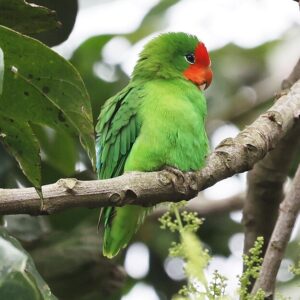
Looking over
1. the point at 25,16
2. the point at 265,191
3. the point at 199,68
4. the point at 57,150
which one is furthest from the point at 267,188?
the point at 25,16

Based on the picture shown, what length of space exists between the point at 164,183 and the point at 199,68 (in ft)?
4.11

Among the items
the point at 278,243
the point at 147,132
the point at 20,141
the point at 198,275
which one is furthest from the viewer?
the point at 147,132

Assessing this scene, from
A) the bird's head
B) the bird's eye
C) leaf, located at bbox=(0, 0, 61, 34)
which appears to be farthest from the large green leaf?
the bird's eye

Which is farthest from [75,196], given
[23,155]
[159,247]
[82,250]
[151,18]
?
[151,18]

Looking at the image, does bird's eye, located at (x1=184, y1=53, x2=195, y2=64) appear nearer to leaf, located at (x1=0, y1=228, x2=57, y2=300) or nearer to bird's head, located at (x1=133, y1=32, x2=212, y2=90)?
bird's head, located at (x1=133, y1=32, x2=212, y2=90)

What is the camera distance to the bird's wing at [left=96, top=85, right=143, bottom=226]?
243 centimetres

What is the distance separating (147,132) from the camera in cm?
238

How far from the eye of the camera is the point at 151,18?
340cm

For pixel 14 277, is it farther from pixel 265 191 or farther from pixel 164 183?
pixel 265 191

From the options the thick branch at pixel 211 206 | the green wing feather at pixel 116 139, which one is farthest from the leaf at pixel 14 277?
the thick branch at pixel 211 206

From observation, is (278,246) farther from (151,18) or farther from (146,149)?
(151,18)

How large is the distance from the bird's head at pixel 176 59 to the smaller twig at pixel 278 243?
2.63 feet

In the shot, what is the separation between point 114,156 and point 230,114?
101 cm

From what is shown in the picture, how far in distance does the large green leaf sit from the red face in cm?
126
